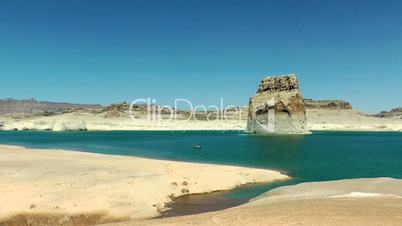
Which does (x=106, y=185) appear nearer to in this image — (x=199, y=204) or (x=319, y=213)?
(x=199, y=204)

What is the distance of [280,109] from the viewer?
4850 inches

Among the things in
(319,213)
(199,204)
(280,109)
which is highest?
(280,109)

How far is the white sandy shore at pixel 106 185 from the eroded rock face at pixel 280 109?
86856 mm

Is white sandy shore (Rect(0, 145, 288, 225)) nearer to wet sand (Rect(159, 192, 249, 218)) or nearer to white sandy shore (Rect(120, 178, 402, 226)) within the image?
wet sand (Rect(159, 192, 249, 218))

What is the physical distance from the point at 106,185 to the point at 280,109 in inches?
3952

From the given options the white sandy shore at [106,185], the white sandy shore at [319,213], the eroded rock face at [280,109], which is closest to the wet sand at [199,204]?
the white sandy shore at [106,185]

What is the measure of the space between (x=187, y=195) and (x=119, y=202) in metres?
5.93

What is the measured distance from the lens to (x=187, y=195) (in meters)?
28.1

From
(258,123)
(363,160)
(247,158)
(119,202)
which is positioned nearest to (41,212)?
(119,202)

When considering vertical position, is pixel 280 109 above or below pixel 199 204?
above

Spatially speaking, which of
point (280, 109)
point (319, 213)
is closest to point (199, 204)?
point (319, 213)

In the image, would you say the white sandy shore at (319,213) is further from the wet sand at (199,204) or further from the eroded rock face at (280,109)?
the eroded rock face at (280,109)

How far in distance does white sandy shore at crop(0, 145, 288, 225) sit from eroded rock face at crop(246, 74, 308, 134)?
8686 centimetres

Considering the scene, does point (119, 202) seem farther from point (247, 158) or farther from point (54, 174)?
point (247, 158)
